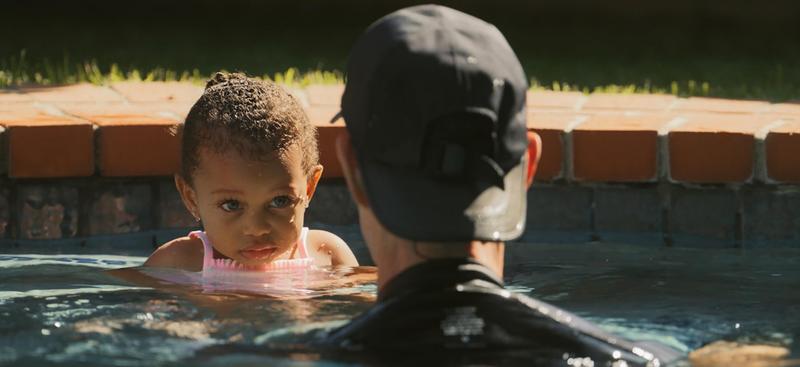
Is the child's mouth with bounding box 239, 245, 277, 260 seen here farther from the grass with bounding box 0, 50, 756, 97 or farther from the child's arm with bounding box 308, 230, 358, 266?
the grass with bounding box 0, 50, 756, 97

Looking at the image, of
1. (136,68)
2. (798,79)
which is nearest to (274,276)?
(136,68)

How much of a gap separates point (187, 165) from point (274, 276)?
407 mm

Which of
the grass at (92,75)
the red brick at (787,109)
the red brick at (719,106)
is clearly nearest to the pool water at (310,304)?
the red brick at (787,109)

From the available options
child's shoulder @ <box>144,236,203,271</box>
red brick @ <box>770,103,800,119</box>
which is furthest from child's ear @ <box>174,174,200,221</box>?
red brick @ <box>770,103,800,119</box>

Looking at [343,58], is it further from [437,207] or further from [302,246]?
[437,207]

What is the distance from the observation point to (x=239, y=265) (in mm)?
4117

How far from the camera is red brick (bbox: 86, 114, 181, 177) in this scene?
14.7 ft

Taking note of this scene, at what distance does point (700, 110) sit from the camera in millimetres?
5195

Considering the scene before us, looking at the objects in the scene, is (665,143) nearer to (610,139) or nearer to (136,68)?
(610,139)

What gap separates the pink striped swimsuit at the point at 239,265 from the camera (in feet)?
13.5

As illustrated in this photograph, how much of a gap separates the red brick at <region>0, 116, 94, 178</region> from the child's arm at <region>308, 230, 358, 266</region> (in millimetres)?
774

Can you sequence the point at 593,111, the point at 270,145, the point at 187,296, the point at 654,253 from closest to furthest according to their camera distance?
the point at 187,296
the point at 270,145
the point at 654,253
the point at 593,111

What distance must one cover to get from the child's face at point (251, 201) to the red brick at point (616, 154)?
994 millimetres

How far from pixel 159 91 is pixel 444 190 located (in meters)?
3.39
